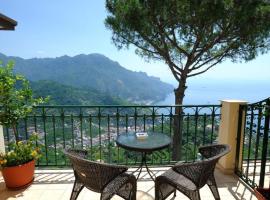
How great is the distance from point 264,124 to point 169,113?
1354 mm

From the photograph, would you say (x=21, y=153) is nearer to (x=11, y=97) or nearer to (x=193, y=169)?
(x=11, y=97)

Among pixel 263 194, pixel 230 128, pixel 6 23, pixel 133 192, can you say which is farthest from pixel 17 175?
pixel 230 128

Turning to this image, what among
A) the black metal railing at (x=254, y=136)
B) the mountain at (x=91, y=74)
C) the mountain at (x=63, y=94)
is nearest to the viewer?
the black metal railing at (x=254, y=136)

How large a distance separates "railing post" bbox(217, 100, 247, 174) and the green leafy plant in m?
2.77

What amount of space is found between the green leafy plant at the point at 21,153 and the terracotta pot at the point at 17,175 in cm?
7

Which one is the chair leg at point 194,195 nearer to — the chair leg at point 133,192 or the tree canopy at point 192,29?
the chair leg at point 133,192

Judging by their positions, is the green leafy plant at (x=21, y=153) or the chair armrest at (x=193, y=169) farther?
the green leafy plant at (x=21, y=153)

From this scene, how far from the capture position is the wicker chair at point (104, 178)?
194cm

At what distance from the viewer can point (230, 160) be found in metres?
3.42

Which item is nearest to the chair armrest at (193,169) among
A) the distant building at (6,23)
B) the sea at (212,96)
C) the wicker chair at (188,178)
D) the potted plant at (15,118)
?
the wicker chair at (188,178)

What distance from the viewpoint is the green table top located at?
96.2 inches

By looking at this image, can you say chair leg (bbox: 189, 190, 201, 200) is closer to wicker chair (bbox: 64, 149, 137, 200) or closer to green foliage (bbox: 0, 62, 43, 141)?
wicker chair (bbox: 64, 149, 137, 200)

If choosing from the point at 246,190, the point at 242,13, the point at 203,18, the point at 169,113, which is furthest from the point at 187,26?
the point at 246,190

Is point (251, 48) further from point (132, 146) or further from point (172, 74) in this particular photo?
point (132, 146)
